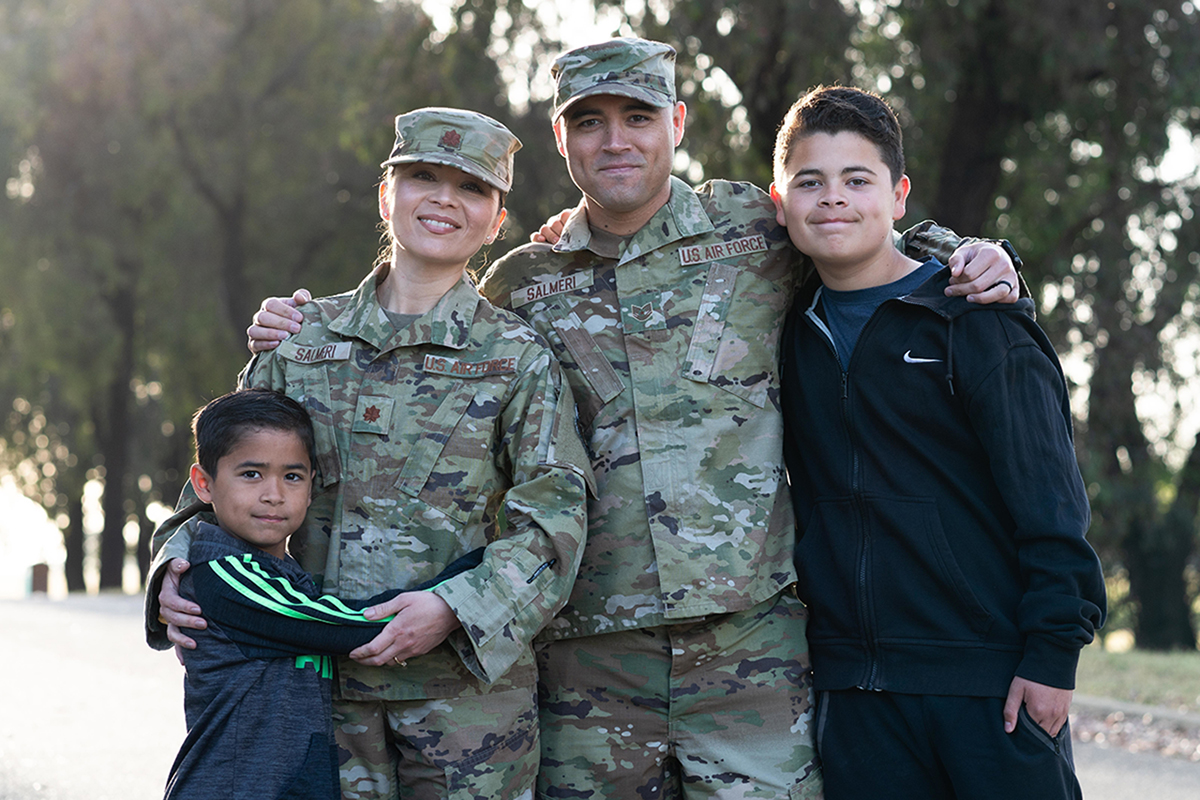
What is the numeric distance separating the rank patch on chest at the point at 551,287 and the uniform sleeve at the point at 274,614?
1129mm

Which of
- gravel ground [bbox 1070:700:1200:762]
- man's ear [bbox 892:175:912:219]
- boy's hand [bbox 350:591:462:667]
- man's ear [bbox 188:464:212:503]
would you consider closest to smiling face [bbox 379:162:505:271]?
man's ear [bbox 188:464:212:503]

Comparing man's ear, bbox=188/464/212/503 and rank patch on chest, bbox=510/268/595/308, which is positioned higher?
rank patch on chest, bbox=510/268/595/308

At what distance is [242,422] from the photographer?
325cm

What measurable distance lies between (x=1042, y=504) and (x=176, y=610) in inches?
89.6

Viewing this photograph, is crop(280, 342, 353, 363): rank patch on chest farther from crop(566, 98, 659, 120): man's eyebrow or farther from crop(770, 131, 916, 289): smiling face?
crop(770, 131, 916, 289): smiling face

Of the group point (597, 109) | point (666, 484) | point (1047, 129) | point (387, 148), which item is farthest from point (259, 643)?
point (387, 148)

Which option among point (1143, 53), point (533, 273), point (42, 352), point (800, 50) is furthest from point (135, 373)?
point (533, 273)

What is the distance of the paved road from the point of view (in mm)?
6293

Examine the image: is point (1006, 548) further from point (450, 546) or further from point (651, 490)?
point (450, 546)

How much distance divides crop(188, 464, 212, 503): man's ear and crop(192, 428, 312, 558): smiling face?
7cm

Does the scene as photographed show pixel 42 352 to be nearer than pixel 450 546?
No

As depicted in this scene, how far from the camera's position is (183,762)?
3008 millimetres

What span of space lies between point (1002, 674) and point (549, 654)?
129 centimetres

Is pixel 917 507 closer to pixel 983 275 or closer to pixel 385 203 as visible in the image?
pixel 983 275
